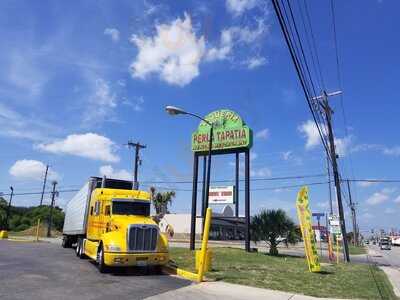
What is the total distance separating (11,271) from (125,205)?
4766 mm

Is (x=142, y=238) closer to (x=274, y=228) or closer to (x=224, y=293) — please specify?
(x=224, y=293)

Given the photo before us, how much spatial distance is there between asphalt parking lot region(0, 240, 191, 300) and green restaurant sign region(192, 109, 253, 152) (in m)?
13.7

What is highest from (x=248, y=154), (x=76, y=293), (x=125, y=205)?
(x=248, y=154)

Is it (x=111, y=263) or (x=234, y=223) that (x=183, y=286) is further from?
(x=234, y=223)

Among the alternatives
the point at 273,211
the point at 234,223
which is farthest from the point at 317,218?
the point at 234,223

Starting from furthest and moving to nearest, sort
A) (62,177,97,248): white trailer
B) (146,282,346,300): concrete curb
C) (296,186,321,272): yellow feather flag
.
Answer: (62,177,97,248): white trailer
(296,186,321,272): yellow feather flag
(146,282,346,300): concrete curb

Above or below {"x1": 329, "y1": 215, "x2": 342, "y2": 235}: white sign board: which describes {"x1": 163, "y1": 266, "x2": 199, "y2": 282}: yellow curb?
below

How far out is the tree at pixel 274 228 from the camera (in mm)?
28000

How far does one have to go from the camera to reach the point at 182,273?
15352 mm

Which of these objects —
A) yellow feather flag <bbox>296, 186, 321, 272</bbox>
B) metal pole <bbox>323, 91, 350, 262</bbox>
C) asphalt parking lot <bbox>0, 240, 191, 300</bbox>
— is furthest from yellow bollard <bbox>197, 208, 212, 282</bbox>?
metal pole <bbox>323, 91, 350, 262</bbox>

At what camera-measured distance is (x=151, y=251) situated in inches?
615

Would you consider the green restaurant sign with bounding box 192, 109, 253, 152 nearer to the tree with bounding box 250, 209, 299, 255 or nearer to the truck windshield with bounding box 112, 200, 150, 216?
the tree with bounding box 250, 209, 299, 255

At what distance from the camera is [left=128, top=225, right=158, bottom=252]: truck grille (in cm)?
1534

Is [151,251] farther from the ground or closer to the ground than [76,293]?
farther from the ground
